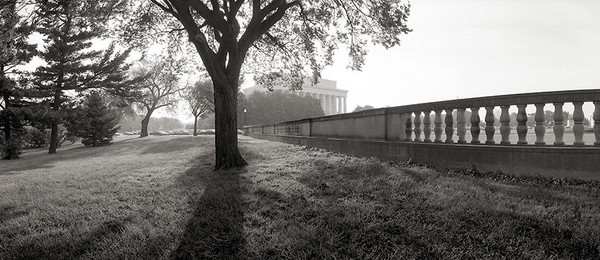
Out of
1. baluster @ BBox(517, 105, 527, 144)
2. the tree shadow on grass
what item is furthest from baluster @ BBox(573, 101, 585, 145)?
the tree shadow on grass

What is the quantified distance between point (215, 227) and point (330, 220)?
1.41 m

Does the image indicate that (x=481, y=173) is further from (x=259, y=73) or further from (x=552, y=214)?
(x=259, y=73)

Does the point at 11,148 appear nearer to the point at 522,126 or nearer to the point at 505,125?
the point at 505,125

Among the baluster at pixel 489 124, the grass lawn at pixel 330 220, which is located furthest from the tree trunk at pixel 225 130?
the baluster at pixel 489 124

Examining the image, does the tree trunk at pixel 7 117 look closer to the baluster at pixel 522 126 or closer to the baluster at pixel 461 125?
the baluster at pixel 461 125

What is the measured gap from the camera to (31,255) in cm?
362

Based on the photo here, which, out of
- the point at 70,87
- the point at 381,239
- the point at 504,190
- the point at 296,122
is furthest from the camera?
the point at 70,87

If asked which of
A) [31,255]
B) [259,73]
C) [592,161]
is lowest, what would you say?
[31,255]

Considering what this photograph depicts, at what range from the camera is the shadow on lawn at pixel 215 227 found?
325cm

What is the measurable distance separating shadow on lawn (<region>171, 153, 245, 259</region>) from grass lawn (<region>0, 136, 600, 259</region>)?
2cm

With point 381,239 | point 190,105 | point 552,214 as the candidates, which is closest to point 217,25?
point 381,239

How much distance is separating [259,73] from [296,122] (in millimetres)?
3433

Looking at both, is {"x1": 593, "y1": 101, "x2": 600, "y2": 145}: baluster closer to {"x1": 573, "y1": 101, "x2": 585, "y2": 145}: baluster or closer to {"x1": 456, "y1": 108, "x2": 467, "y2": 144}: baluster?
{"x1": 573, "y1": 101, "x2": 585, "y2": 145}: baluster

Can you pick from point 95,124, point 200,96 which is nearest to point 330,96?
point 200,96
